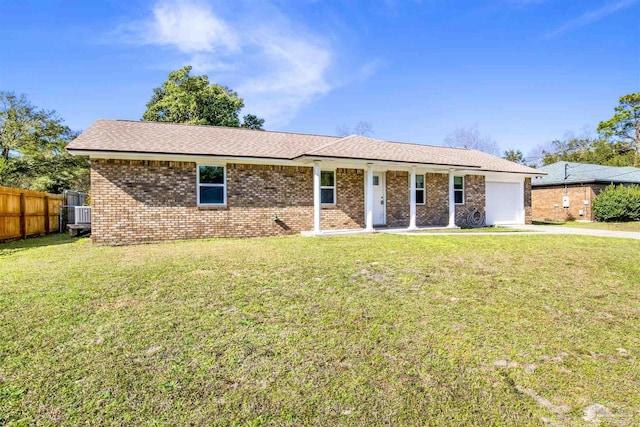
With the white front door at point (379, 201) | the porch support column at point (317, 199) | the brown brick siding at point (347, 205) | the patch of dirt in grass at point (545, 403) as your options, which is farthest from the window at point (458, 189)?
the patch of dirt in grass at point (545, 403)

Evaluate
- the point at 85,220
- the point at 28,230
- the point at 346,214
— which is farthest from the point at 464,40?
the point at 28,230

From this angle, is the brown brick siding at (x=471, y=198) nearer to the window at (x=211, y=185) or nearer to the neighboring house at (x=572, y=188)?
the neighboring house at (x=572, y=188)

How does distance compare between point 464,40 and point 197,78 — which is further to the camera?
point 197,78

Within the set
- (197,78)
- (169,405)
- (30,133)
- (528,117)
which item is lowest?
(169,405)

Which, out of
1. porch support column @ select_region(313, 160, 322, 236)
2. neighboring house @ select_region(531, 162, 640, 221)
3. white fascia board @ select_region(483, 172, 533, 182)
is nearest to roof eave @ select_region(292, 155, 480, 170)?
porch support column @ select_region(313, 160, 322, 236)

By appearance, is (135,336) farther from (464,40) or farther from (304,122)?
(304,122)

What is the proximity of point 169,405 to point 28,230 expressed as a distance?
1490 centimetres

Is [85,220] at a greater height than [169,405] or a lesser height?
greater

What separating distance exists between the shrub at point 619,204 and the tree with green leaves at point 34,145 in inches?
1429

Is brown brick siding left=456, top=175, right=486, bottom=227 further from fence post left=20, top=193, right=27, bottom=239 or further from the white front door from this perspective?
fence post left=20, top=193, right=27, bottom=239

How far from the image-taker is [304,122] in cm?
3350

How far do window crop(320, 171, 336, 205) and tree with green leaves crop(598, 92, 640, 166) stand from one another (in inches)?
1696

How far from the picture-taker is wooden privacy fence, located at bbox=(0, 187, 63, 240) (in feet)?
39.1

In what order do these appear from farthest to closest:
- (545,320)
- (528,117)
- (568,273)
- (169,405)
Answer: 1. (528,117)
2. (568,273)
3. (545,320)
4. (169,405)
